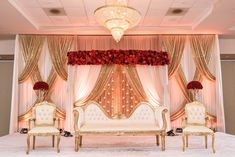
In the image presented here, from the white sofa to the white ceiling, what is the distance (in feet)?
8.80

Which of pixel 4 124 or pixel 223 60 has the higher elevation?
pixel 223 60

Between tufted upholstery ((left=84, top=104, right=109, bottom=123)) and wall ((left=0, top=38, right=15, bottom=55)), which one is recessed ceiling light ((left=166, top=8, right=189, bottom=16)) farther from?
wall ((left=0, top=38, right=15, bottom=55))

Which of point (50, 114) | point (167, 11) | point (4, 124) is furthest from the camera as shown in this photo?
point (4, 124)

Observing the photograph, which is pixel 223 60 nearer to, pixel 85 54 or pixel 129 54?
pixel 129 54

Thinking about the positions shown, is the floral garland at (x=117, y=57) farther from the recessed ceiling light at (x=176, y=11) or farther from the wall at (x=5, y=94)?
the wall at (x=5, y=94)

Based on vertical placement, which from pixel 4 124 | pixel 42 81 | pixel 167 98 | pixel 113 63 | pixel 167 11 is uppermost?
pixel 167 11

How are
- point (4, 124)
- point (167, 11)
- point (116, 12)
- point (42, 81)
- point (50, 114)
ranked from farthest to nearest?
point (4, 124) → point (42, 81) → point (167, 11) → point (50, 114) → point (116, 12)

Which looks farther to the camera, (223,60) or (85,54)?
(223,60)

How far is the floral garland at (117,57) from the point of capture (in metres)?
8.95

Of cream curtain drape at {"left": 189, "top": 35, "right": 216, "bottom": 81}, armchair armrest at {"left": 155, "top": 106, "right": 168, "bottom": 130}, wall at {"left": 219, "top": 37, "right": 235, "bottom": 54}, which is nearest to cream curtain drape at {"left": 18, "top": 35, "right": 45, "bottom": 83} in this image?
armchair armrest at {"left": 155, "top": 106, "right": 168, "bottom": 130}

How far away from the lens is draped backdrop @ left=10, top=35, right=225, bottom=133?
904 centimetres

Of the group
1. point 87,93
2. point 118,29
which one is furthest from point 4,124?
point 118,29

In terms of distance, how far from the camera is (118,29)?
5.60 m

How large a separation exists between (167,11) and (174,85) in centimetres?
277
